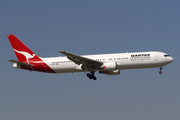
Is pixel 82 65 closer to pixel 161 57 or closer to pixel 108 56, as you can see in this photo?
pixel 108 56

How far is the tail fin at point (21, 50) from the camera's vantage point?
167 ft

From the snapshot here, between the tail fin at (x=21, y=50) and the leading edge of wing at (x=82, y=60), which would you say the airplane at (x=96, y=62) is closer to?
the leading edge of wing at (x=82, y=60)

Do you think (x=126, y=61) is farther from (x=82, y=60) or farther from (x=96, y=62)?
(x=82, y=60)

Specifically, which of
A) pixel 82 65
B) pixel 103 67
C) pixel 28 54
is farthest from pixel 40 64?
pixel 103 67

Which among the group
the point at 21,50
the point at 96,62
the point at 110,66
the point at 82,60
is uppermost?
the point at 21,50

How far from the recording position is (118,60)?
46.4 meters

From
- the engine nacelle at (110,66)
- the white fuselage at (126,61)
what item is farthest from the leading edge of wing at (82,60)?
the white fuselage at (126,61)

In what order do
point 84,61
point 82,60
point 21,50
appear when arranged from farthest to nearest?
1. point 21,50
2. point 84,61
3. point 82,60

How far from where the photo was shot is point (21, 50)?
51.5 metres

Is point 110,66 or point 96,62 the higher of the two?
point 96,62

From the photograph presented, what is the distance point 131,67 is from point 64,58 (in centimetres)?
1061

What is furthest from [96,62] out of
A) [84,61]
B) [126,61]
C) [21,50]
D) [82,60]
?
[21,50]

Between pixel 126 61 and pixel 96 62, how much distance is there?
451 centimetres

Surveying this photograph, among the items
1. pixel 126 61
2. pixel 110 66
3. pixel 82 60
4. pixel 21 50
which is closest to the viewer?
pixel 82 60
